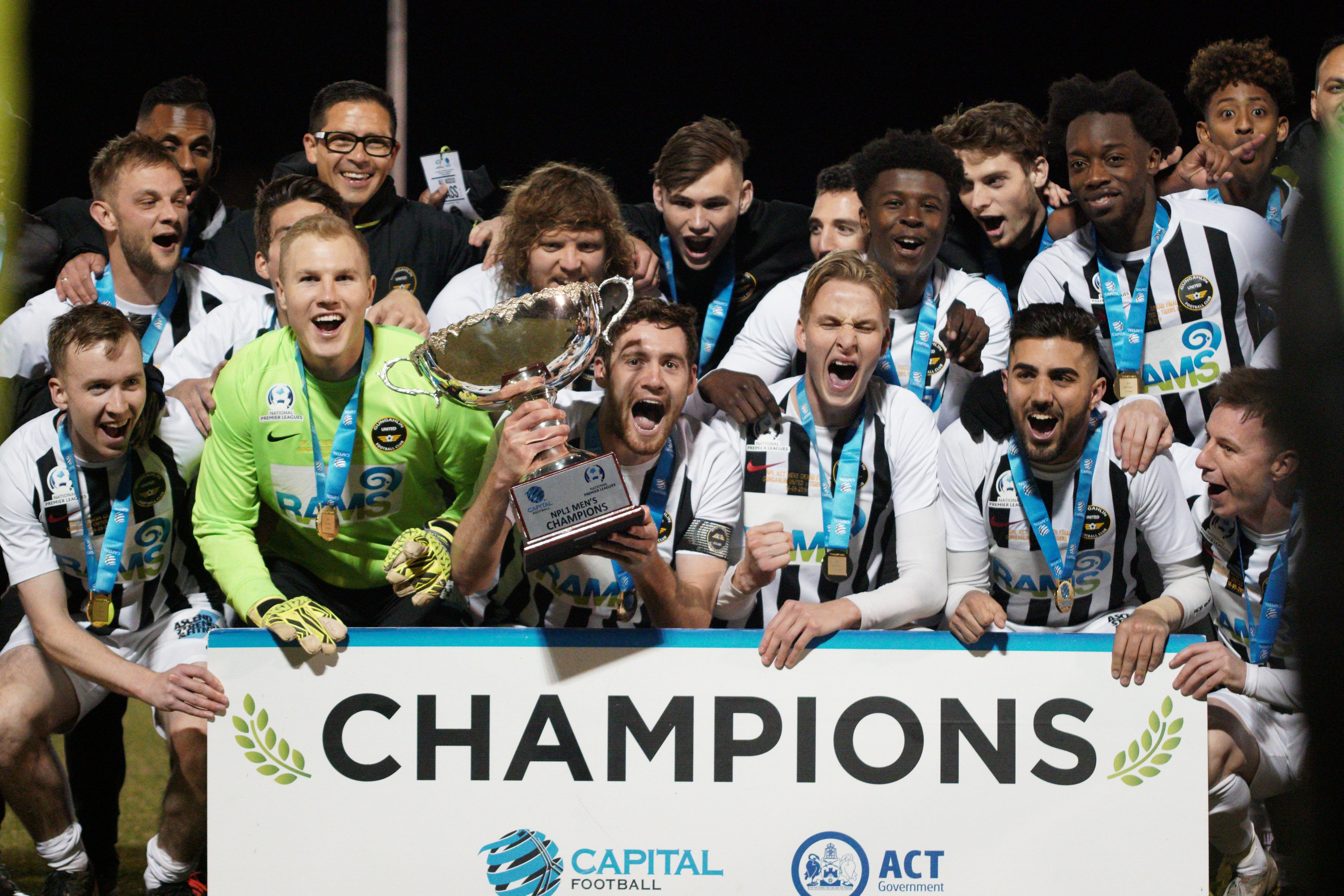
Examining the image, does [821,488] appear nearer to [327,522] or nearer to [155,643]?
[327,522]

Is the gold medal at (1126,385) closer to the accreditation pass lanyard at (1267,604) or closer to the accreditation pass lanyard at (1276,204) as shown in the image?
the accreditation pass lanyard at (1267,604)

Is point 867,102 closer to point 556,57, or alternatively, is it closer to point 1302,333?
point 556,57

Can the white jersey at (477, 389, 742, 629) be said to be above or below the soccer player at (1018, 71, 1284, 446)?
below

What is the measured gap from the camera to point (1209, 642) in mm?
2736

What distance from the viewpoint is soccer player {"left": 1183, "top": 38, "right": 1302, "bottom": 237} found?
396 centimetres

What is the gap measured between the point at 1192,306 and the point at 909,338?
0.85 m

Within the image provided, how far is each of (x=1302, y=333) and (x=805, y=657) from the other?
1999 mm

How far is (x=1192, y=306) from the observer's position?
3562 mm

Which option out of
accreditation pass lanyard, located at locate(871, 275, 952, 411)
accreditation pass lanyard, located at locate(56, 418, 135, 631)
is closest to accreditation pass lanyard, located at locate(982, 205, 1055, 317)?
accreditation pass lanyard, located at locate(871, 275, 952, 411)

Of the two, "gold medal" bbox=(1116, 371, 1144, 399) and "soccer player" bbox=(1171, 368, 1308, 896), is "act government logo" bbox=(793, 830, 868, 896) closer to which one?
"soccer player" bbox=(1171, 368, 1308, 896)

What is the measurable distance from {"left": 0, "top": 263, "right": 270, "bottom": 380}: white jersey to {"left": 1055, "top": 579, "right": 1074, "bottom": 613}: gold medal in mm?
2548

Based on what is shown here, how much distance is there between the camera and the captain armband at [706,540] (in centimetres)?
309

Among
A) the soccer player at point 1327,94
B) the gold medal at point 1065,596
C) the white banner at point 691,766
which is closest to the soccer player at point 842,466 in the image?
the gold medal at point 1065,596

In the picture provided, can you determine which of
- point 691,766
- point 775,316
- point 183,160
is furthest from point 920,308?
point 183,160
